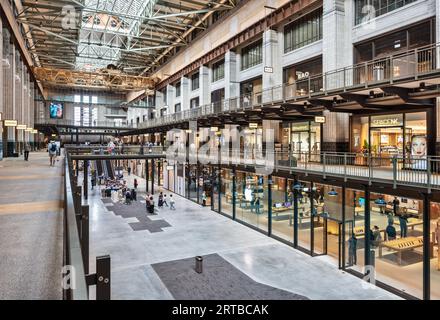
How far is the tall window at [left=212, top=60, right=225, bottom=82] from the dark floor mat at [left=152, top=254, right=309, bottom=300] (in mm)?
24900

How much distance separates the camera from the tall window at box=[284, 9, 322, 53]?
22.5 meters

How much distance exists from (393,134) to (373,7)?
24.1ft

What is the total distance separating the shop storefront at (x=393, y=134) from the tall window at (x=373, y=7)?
5.60 metres

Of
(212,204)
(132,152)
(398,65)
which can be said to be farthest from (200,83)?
(398,65)

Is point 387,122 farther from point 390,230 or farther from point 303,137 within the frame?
point 303,137

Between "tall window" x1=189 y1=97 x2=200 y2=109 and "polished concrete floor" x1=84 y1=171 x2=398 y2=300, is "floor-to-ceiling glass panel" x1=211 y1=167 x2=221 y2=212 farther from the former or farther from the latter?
"tall window" x1=189 y1=97 x2=200 y2=109

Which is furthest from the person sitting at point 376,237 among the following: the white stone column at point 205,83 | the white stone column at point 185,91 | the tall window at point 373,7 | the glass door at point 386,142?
the white stone column at point 185,91

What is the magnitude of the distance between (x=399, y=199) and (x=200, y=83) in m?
30.1

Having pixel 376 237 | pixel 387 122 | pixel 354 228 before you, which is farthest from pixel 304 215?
pixel 387 122

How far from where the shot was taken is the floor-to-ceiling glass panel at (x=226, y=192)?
83.8 feet

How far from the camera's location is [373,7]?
18609 mm

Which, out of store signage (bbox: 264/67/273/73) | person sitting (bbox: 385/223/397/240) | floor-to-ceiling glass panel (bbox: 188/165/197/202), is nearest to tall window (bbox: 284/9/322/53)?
store signage (bbox: 264/67/273/73)

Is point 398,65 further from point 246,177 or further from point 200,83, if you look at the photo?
point 200,83

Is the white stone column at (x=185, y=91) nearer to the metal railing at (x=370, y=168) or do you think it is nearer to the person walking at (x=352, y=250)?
the metal railing at (x=370, y=168)
